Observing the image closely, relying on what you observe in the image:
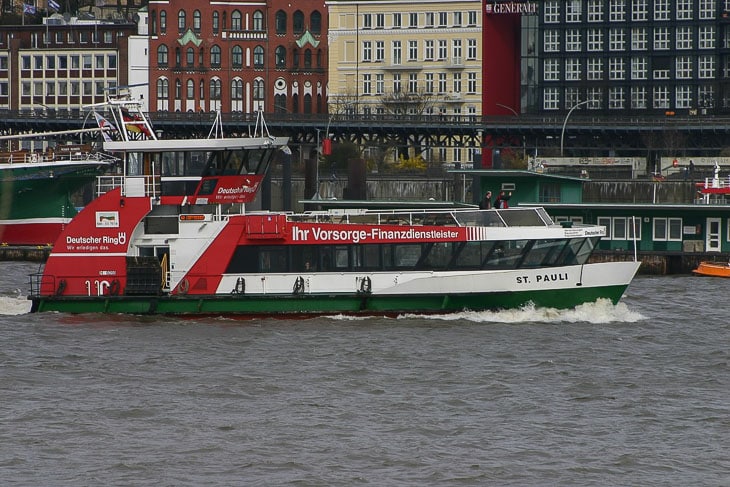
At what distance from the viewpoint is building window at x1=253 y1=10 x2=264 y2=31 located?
454 feet

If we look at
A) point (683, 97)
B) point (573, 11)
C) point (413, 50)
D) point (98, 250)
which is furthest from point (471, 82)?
point (98, 250)

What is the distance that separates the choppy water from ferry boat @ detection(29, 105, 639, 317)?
622 mm

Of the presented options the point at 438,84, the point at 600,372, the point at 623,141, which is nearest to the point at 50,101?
the point at 438,84

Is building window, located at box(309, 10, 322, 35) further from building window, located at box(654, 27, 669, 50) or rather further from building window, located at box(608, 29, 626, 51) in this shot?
building window, located at box(654, 27, 669, 50)

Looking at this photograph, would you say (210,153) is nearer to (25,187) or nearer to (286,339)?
(286,339)

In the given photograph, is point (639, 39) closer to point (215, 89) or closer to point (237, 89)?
point (237, 89)

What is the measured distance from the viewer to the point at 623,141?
115938 mm

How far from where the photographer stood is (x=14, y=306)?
157 feet

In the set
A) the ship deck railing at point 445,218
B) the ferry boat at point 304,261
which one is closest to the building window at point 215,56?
the ferry boat at point 304,261

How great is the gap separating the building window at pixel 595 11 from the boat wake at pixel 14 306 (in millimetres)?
78646

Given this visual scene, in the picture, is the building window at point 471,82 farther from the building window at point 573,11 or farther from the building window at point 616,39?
the building window at point 616,39

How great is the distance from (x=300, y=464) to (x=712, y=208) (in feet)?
141

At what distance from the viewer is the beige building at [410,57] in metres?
129

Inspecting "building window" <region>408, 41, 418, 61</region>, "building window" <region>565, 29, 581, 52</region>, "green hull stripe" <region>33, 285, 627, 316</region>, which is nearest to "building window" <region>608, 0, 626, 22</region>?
"building window" <region>565, 29, 581, 52</region>
